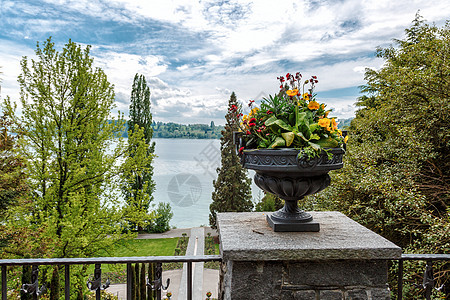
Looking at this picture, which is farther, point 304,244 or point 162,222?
point 162,222

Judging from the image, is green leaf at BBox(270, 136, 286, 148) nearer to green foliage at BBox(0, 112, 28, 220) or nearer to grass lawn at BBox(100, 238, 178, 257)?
green foliage at BBox(0, 112, 28, 220)

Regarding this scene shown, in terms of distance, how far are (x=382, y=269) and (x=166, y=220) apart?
18.1 m

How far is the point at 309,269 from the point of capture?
130 cm

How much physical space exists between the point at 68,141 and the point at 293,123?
6632mm

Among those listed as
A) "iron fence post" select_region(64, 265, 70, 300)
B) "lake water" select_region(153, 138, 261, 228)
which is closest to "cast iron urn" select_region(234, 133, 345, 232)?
"iron fence post" select_region(64, 265, 70, 300)

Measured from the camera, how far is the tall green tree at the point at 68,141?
645 cm

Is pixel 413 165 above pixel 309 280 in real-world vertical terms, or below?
above

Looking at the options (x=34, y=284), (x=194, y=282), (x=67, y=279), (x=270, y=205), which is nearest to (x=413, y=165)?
(x=67, y=279)

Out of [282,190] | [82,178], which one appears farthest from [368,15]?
[82,178]

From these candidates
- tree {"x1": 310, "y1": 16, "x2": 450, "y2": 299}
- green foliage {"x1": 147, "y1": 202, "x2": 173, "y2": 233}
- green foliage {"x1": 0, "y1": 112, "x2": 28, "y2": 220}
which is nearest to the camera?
tree {"x1": 310, "y1": 16, "x2": 450, "y2": 299}

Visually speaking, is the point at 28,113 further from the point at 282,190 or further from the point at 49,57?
the point at 282,190

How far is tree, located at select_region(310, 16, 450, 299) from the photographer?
4129 millimetres

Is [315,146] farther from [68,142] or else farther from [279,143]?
[68,142]

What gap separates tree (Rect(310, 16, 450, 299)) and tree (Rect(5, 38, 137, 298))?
5.40 meters
